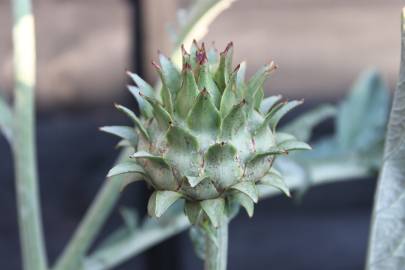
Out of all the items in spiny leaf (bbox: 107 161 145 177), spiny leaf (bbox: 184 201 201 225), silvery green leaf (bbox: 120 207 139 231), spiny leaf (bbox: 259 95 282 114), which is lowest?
silvery green leaf (bbox: 120 207 139 231)

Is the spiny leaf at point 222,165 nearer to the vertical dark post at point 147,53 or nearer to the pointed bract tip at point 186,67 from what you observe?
the pointed bract tip at point 186,67

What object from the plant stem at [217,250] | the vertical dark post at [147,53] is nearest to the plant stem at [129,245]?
the plant stem at [217,250]

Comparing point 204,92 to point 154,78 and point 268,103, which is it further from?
point 154,78

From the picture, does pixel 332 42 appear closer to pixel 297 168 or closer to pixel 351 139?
pixel 351 139

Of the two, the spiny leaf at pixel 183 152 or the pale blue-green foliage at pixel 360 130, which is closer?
the spiny leaf at pixel 183 152

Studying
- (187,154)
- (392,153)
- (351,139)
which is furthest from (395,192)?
(351,139)

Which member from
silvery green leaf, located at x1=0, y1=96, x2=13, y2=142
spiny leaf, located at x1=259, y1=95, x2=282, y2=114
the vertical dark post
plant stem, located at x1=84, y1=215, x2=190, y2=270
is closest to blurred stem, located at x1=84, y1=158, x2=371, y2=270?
plant stem, located at x1=84, y1=215, x2=190, y2=270

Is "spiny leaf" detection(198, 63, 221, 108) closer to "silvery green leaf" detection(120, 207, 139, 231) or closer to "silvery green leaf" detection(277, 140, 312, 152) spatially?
"silvery green leaf" detection(277, 140, 312, 152)
